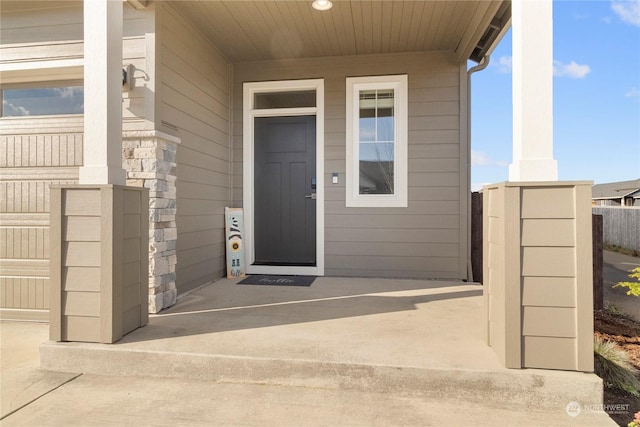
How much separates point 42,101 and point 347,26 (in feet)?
9.26

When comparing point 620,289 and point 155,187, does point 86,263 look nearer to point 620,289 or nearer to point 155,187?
point 155,187

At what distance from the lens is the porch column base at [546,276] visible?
1.84 meters

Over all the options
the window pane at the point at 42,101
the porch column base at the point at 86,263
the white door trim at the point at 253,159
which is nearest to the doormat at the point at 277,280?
the white door trim at the point at 253,159

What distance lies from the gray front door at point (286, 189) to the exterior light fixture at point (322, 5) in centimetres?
158

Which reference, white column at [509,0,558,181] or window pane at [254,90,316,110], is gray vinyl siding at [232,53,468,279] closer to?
window pane at [254,90,316,110]

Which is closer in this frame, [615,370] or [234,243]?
[615,370]

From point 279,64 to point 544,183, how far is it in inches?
134

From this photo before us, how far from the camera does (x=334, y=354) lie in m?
2.06

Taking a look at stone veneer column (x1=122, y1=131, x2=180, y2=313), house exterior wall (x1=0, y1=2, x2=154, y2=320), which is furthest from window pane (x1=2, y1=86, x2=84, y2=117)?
stone veneer column (x1=122, y1=131, x2=180, y2=313)

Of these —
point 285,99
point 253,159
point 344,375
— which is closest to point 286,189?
point 253,159

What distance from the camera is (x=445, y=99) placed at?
4.14 metres

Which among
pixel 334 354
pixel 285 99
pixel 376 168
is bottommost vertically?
pixel 334 354

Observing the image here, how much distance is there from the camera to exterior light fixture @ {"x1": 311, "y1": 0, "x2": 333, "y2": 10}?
3.14 metres

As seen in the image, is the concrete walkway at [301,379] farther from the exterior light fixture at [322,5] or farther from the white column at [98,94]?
the exterior light fixture at [322,5]
